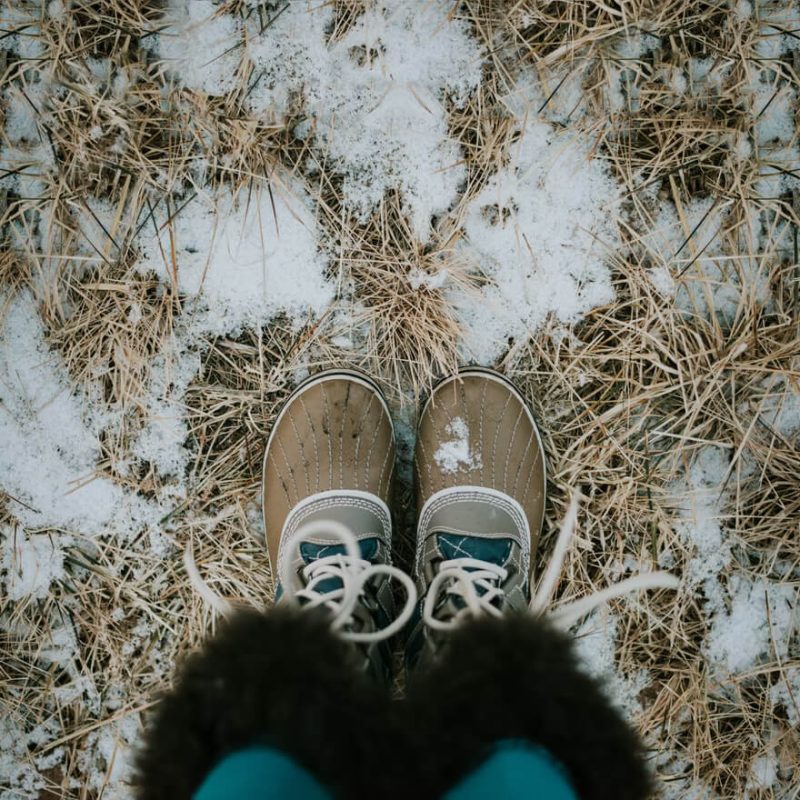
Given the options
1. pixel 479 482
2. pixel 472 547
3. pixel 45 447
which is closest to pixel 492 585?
pixel 472 547

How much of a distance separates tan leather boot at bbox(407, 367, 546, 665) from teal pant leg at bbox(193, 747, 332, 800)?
480 mm

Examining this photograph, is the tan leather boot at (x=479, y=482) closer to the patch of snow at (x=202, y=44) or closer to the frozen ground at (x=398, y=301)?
the frozen ground at (x=398, y=301)

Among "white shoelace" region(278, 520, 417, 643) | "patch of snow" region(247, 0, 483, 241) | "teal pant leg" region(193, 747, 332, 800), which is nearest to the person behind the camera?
"teal pant leg" region(193, 747, 332, 800)

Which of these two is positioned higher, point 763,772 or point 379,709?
point 379,709

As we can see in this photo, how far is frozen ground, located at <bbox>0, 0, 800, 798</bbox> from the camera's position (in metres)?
1.06

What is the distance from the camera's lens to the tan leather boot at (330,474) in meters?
1.08

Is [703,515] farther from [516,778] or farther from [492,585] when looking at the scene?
[516,778]

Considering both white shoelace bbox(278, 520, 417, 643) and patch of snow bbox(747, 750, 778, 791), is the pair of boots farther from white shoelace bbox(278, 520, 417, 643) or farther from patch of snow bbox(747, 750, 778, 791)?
patch of snow bbox(747, 750, 778, 791)

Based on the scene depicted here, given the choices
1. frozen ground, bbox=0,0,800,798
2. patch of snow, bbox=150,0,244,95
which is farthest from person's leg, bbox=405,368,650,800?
patch of snow, bbox=150,0,244,95

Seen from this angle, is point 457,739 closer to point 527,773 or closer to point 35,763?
point 527,773

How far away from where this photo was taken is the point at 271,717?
0.59m

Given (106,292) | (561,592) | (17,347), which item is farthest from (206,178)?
(561,592)

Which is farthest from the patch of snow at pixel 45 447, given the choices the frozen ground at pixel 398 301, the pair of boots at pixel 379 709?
the pair of boots at pixel 379 709

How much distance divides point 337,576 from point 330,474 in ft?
0.58
